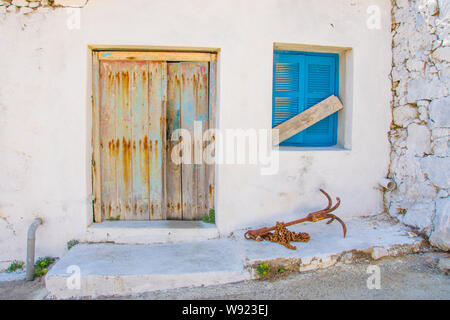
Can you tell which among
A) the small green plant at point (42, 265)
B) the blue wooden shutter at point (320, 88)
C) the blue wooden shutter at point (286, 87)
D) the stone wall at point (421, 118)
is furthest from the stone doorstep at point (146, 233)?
the stone wall at point (421, 118)

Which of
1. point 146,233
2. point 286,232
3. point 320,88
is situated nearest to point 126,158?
point 146,233

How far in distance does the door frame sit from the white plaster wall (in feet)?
0.40

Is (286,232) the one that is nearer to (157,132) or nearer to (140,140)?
(157,132)

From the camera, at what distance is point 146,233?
12.9 ft

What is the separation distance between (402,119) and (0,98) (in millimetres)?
4672

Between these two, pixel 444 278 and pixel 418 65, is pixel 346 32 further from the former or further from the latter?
pixel 444 278

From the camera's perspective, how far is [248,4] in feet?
12.7

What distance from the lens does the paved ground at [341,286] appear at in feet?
9.70

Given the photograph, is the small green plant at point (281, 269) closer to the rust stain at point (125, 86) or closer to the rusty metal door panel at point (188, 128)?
the rusty metal door panel at point (188, 128)

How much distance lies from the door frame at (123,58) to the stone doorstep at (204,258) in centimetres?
73

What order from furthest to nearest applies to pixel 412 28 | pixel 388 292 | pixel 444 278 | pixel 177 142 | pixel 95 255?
pixel 177 142 → pixel 412 28 → pixel 95 255 → pixel 444 278 → pixel 388 292

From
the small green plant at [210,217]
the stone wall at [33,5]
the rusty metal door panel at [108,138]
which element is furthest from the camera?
the small green plant at [210,217]

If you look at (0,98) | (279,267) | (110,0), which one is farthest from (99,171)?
(279,267)

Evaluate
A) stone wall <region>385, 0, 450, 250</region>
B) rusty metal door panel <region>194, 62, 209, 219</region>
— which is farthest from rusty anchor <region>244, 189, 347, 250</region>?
stone wall <region>385, 0, 450, 250</region>
